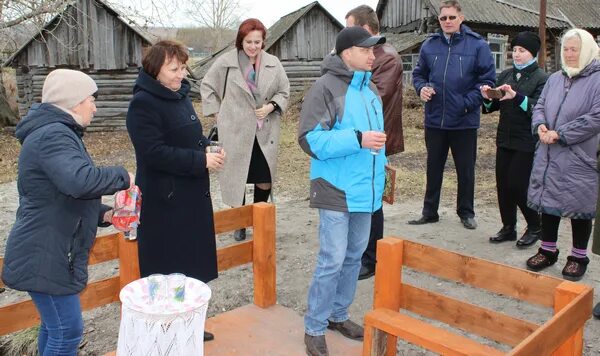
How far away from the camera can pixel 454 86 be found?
5309 mm

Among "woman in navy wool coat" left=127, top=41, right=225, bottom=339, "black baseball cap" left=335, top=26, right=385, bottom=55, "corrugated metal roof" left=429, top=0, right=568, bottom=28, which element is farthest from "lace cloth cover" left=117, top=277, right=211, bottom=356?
"corrugated metal roof" left=429, top=0, right=568, bottom=28

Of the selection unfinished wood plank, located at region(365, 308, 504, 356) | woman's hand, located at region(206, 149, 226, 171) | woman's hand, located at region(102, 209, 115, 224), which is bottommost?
unfinished wood plank, located at region(365, 308, 504, 356)

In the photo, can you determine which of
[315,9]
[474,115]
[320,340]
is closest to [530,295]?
[320,340]

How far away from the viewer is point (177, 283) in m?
2.79

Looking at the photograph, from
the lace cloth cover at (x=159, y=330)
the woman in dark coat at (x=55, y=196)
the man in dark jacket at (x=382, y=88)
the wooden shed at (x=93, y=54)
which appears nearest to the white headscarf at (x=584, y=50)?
the man in dark jacket at (x=382, y=88)

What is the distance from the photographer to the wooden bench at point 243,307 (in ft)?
11.0

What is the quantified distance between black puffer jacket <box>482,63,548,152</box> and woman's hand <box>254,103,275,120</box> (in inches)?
77.9

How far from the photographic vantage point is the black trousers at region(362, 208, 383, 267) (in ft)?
14.4

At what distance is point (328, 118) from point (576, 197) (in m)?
2.14

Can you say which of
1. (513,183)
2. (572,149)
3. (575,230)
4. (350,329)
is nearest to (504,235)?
(513,183)

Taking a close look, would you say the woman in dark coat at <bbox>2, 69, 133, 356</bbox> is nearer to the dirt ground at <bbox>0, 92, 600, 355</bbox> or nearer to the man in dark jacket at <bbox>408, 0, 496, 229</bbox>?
the dirt ground at <bbox>0, 92, 600, 355</bbox>

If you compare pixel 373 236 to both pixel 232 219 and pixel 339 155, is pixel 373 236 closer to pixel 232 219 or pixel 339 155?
pixel 232 219

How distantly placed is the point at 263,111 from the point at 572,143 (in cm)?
239

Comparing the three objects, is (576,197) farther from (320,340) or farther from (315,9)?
(315,9)
